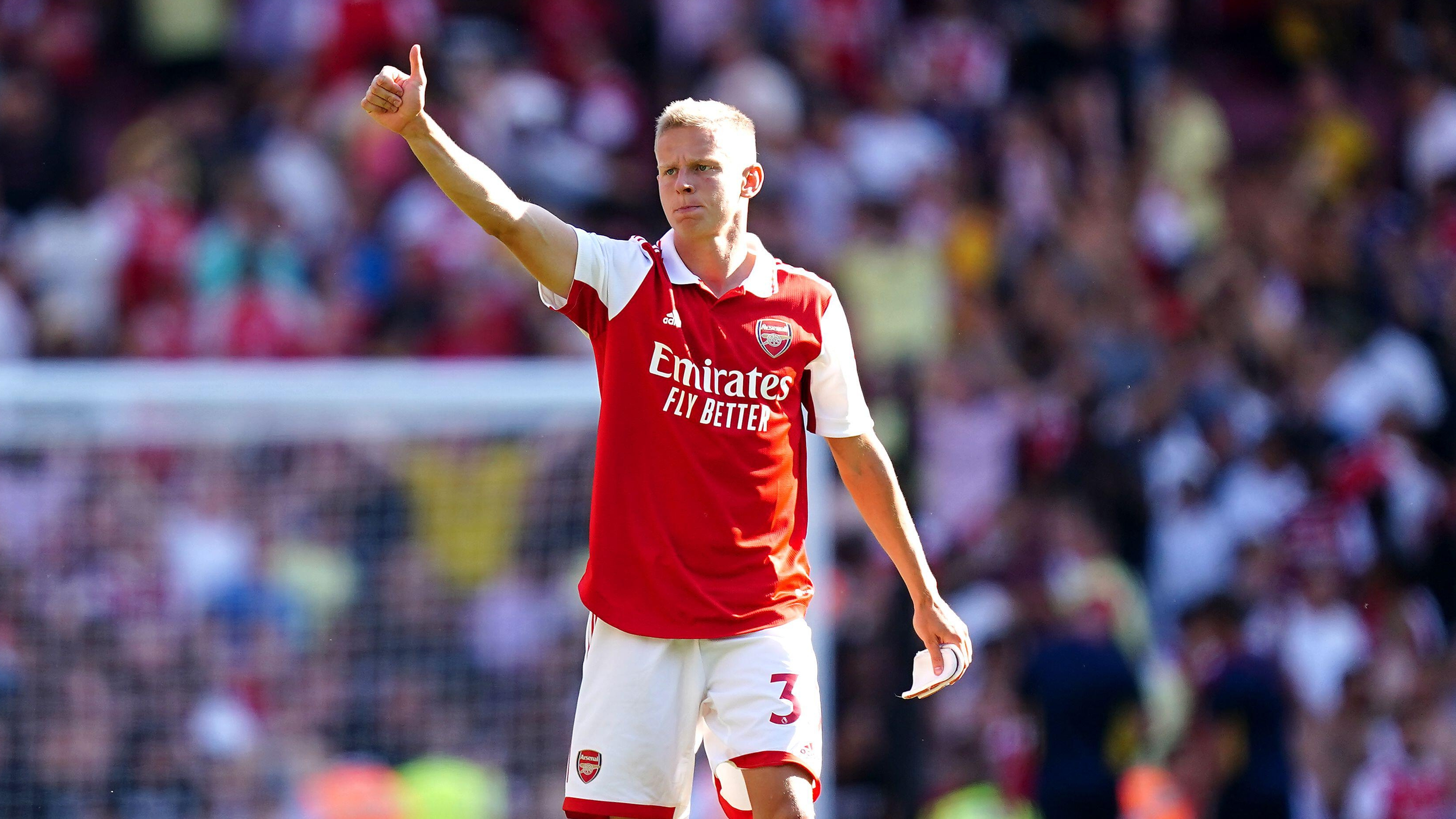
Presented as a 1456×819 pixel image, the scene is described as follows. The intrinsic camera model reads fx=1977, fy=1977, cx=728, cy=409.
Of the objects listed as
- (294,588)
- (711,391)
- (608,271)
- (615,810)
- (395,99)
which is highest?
(395,99)

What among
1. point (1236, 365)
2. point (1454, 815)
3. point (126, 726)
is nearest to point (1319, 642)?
point (1454, 815)

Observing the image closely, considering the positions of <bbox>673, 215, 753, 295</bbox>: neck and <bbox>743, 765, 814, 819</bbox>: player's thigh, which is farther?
<bbox>673, 215, 753, 295</bbox>: neck

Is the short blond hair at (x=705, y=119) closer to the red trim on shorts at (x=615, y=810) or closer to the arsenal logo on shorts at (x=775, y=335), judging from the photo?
the arsenal logo on shorts at (x=775, y=335)

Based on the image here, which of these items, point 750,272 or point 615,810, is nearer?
point 615,810

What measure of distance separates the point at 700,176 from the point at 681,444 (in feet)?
2.32

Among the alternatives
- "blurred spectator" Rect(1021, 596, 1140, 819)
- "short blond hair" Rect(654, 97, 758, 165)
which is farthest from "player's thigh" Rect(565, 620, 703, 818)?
"blurred spectator" Rect(1021, 596, 1140, 819)

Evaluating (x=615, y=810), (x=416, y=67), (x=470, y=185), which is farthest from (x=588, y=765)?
(x=416, y=67)

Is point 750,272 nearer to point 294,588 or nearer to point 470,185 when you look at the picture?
point 470,185

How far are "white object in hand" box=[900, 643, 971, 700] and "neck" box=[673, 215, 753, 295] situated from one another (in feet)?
3.72

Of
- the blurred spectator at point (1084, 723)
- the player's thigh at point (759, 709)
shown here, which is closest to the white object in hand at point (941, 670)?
the player's thigh at point (759, 709)

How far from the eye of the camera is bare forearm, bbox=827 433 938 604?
17.9ft

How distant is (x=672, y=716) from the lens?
520cm

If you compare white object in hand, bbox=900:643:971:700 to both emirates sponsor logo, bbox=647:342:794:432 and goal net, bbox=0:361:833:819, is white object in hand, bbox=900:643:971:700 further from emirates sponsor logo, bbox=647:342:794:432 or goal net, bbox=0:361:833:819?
goal net, bbox=0:361:833:819

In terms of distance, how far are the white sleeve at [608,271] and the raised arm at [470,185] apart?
0.13ft
